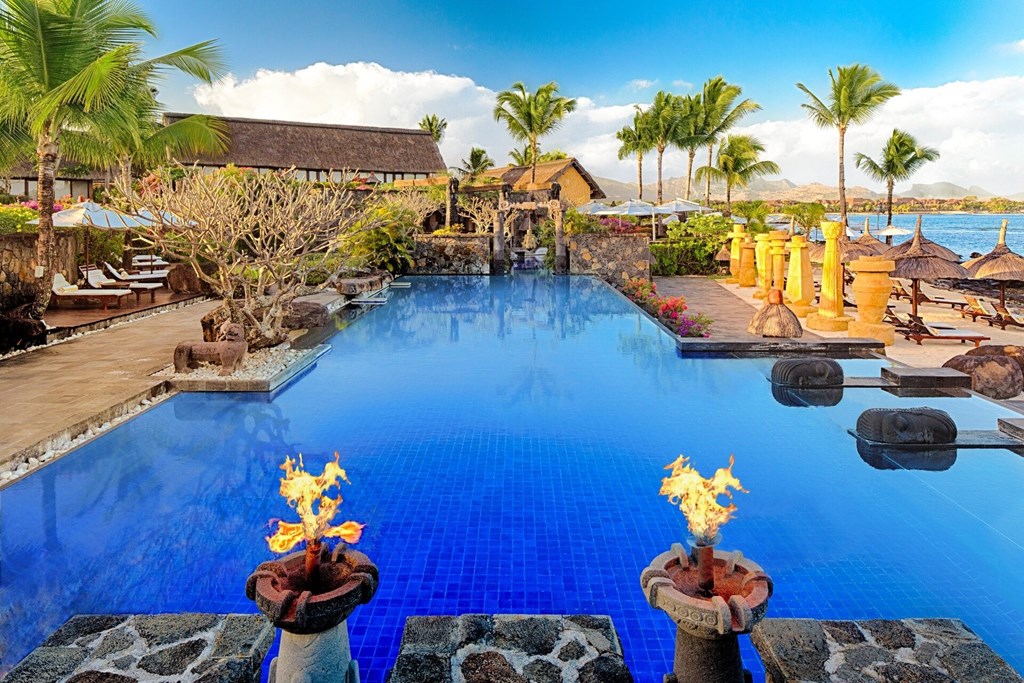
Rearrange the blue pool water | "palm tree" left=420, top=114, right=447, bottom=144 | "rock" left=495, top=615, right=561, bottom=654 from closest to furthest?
1. "rock" left=495, top=615, right=561, bottom=654
2. the blue pool water
3. "palm tree" left=420, top=114, right=447, bottom=144

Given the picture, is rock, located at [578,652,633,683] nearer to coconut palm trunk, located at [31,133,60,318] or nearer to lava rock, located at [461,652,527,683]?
lava rock, located at [461,652,527,683]

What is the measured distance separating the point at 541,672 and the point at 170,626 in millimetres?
1706

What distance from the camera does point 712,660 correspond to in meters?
2.66

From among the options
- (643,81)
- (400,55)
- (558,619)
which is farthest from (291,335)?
(643,81)

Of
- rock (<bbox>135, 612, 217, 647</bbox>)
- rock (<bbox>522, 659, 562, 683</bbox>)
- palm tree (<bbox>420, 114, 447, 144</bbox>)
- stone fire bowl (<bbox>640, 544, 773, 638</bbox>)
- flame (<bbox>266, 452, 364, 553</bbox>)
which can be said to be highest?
palm tree (<bbox>420, 114, 447, 144</bbox>)

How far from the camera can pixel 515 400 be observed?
7910mm

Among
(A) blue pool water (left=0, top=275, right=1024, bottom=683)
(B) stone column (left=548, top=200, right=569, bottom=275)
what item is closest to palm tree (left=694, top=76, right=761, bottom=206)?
(B) stone column (left=548, top=200, right=569, bottom=275)

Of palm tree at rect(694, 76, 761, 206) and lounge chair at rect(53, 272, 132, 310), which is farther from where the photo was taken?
palm tree at rect(694, 76, 761, 206)

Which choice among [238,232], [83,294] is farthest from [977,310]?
[83,294]

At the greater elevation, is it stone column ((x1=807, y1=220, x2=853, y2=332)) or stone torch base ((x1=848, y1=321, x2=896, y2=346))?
stone column ((x1=807, y1=220, x2=853, y2=332))

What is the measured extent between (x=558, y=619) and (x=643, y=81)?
48.4 m

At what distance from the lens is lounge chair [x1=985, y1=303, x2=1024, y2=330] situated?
38.2 ft

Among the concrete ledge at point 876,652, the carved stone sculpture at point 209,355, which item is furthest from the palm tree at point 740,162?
the concrete ledge at point 876,652

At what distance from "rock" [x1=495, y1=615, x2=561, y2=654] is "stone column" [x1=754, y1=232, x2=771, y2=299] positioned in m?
12.8
